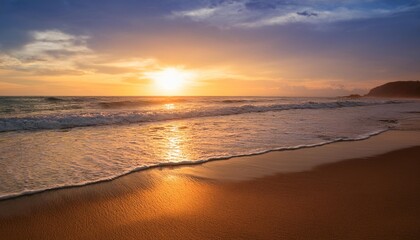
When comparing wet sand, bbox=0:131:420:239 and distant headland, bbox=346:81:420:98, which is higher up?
distant headland, bbox=346:81:420:98

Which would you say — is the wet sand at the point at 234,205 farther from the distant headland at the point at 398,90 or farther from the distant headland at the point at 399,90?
the distant headland at the point at 399,90

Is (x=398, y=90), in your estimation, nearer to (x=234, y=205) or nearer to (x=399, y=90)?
(x=399, y=90)

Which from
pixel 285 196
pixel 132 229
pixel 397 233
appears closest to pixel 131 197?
pixel 132 229

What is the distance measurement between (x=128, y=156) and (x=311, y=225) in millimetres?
4715

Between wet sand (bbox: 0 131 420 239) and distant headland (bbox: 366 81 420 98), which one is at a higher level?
distant headland (bbox: 366 81 420 98)

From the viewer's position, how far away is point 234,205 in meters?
3.86

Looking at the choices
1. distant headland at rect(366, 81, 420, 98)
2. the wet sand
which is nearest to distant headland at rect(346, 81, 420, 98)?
distant headland at rect(366, 81, 420, 98)

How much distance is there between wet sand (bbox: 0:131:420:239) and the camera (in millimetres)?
3148

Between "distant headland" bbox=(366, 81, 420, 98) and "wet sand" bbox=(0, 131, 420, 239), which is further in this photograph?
"distant headland" bbox=(366, 81, 420, 98)

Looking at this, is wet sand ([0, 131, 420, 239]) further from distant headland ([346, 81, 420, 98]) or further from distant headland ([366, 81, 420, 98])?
distant headland ([366, 81, 420, 98])

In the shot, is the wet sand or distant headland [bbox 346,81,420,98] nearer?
the wet sand

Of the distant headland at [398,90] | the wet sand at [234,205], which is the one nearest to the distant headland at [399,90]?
the distant headland at [398,90]

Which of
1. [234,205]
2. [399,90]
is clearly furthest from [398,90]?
[234,205]

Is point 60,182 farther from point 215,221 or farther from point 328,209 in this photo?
point 328,209
